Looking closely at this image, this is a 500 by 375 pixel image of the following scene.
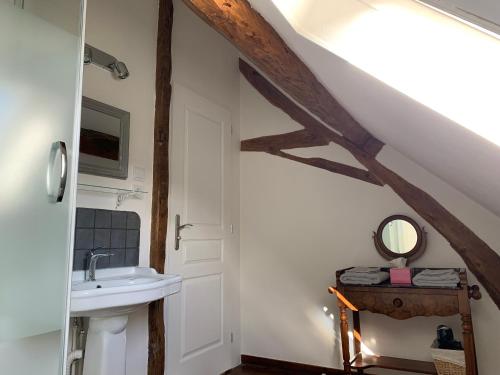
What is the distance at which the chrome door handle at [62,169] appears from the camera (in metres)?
1.37

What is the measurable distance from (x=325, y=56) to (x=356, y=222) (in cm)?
175

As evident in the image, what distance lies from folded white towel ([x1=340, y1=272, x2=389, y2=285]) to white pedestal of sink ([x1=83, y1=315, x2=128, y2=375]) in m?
1.39

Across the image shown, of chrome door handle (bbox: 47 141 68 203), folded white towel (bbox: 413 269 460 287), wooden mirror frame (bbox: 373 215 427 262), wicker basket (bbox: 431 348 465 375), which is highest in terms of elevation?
chrome door handle (bbox: 47 141 68 203)

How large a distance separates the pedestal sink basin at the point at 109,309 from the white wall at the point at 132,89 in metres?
0.38

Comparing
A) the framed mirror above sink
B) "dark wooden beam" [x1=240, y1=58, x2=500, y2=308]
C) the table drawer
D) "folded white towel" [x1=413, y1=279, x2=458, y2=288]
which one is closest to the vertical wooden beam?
the framed mirror above sink

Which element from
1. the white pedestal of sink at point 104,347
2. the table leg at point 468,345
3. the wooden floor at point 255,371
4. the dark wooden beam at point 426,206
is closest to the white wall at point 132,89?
the white pedestal of sink at point 104,347

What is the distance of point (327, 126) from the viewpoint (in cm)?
308

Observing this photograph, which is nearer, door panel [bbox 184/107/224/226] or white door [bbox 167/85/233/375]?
white door [bbox 167/85/233/375]

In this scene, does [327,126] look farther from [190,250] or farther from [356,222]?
[190,250]

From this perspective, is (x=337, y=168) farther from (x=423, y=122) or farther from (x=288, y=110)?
(x=423, y=122)

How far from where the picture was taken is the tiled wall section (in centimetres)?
198

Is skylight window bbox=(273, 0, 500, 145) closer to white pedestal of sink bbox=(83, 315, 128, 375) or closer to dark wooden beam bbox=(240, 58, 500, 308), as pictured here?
white pedestal of sink bbox=(83, 315, 128, 375)

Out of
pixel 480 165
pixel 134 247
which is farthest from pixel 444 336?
pixel 134 247

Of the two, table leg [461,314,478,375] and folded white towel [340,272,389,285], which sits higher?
folded white towel [340,272,389,285]
